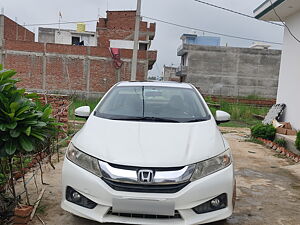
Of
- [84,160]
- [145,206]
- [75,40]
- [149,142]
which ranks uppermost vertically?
[75,40]

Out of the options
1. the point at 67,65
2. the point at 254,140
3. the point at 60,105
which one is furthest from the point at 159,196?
the point at 67,65

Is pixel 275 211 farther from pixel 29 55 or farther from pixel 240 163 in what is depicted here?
pixel 29 55

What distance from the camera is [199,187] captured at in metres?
2.49

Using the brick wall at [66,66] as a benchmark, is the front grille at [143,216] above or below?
below

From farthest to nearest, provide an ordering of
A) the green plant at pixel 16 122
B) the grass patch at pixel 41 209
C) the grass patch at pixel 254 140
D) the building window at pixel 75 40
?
the building window at pixel 75 40, the grass patch at pixel 254 140, the grass patch at pixel 41 209, the green plant at pixel 16 122

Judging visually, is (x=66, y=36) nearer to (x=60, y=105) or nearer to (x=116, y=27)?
(x=116, y=27)

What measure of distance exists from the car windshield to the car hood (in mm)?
207

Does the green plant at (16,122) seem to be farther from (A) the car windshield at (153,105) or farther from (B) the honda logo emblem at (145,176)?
(B) the honda logo emblem at (145,176)

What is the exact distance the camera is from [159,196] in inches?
95.1

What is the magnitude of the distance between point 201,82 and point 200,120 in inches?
928

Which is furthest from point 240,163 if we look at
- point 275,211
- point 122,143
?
point 122,143

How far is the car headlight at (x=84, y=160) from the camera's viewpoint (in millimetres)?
2572

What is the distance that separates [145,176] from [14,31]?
86.9 feet

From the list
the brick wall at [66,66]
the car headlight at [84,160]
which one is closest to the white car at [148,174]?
the car headlight at [84,160]
